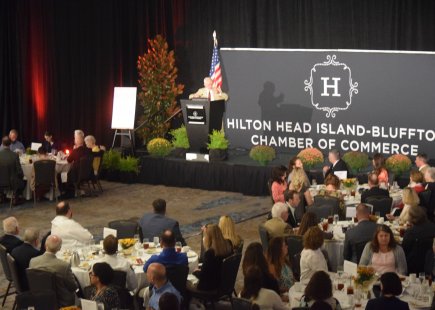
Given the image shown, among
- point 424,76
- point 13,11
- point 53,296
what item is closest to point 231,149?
point 424,76

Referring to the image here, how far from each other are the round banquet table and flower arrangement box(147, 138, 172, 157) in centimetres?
781

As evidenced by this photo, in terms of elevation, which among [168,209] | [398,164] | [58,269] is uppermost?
[398,164]

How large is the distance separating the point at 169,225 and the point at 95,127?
1071 centimetres

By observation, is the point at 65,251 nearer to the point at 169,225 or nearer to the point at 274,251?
the point at 169,225

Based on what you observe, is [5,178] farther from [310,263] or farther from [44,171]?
A: [310,263]

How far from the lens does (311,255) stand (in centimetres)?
1045

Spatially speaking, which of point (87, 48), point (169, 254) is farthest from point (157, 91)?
point (169, 254)

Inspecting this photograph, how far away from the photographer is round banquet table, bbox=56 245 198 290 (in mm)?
10742

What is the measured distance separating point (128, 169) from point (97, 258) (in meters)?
8.47

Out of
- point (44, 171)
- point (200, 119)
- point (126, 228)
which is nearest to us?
point (126, 228)

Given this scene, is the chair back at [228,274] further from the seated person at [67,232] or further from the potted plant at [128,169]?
the potted plant at [128,169]

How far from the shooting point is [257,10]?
67.4 ft

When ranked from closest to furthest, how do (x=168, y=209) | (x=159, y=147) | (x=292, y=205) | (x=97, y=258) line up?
(x=97, y=258) → (x=292, y=205) → (x=168, y=209) → (x=159, y=147)

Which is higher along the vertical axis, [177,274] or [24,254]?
[24,254]
